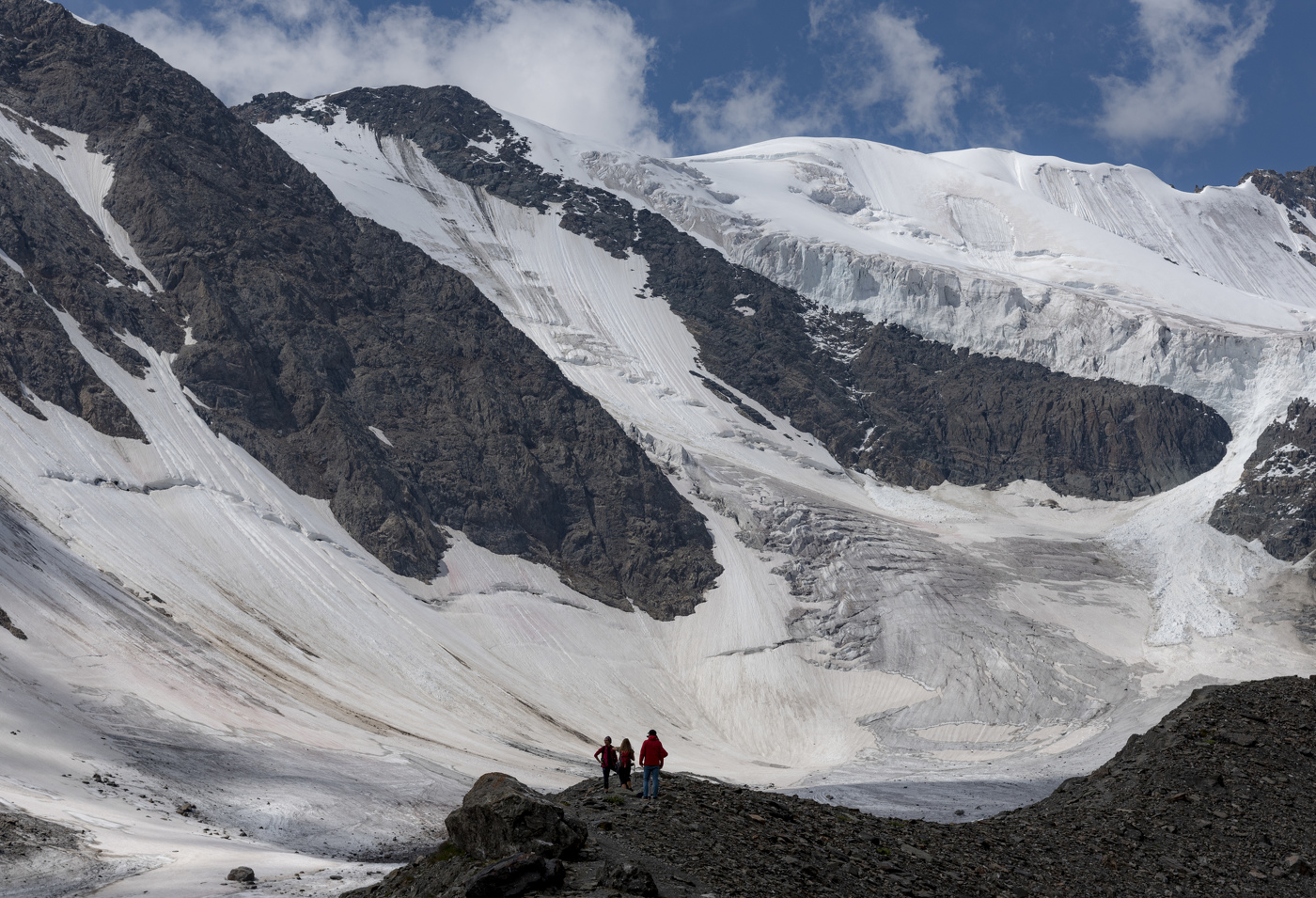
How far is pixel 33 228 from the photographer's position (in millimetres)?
106125

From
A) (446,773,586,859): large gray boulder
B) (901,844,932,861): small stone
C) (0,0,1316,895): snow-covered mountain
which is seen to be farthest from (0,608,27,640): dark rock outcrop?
(901,844,932,861): small stone

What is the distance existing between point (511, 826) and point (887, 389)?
14470cm

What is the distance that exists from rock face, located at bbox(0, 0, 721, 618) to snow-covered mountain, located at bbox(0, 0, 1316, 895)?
0.51 metres

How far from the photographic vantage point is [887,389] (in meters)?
156

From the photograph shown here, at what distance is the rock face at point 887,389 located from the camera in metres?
141

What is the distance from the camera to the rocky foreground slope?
16.7 m

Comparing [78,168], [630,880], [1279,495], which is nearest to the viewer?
[630,880]

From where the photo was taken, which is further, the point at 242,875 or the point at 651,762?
the point at 242,875

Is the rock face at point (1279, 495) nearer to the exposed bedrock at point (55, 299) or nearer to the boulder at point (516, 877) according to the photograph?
the exposed bedrock at point (55, 299)

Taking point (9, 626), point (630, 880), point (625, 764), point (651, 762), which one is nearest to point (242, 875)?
point (625, 764)

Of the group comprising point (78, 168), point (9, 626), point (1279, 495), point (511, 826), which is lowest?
point (511, 826)

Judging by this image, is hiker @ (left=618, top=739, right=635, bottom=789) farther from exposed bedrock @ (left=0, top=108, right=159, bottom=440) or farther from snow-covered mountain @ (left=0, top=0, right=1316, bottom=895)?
exposed bedrock @ (left=0, top=108, right=159, bottom=440)

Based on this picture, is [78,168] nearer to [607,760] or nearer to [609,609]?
[609,609]

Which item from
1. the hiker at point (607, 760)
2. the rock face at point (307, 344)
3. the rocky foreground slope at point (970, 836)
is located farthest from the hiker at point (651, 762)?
the rock face at point (307, 344)
